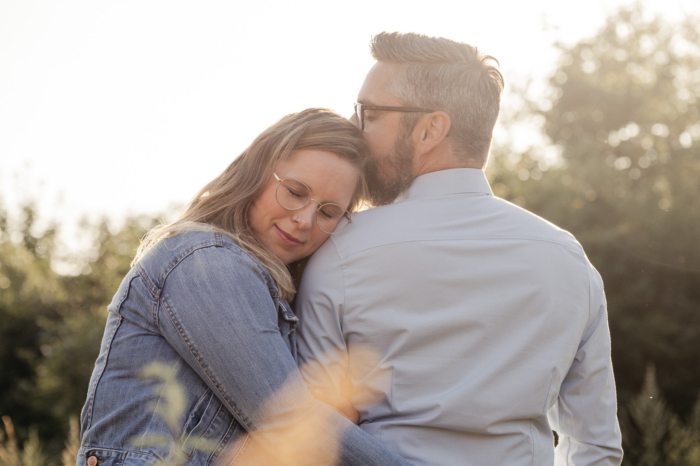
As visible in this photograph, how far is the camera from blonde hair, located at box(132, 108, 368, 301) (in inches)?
74.2

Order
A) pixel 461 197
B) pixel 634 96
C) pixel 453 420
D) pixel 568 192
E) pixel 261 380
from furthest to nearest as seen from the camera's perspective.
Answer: pixel 634 96
pixel 568 192
pixel 461 197
pixel 453 420
pixel 261 380

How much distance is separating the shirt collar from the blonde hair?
0.81ft

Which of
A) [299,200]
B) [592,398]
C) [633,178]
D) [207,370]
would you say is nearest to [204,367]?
[207,370]

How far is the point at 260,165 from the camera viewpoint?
1981 mm

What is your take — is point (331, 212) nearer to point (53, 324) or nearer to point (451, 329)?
point (451, 329)

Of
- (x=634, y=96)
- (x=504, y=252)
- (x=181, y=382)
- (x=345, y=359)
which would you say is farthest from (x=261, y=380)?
(x=634, y=96)

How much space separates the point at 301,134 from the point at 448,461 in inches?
45.8

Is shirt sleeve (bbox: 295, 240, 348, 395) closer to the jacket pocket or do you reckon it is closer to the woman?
the woman

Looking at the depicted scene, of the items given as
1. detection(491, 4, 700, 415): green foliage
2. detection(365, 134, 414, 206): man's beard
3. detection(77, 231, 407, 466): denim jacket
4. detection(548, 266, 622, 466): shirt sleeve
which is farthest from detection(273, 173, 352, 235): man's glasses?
detection(491, 4, 700, 415): green foliage

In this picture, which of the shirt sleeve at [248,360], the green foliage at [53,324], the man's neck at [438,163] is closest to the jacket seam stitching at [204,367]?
the shirt sleeve at [248,360]

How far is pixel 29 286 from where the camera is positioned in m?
16.0

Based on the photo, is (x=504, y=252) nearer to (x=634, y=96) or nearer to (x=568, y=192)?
(x=568, y=192)

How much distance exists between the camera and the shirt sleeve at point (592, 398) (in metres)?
1.87

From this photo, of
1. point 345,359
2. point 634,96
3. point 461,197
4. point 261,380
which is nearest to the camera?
point 261,380
